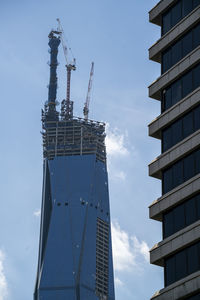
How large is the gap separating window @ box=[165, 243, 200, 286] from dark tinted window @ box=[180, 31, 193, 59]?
71.1 feet

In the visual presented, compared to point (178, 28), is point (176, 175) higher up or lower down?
lower down

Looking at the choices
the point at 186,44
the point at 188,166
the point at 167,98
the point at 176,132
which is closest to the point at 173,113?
the point at 176,132

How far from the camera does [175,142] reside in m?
84.6

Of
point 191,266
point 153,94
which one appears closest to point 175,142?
point 153,94

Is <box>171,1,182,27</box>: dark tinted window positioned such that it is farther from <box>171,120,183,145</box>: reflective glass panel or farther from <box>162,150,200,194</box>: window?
<box>162,150,200,194</box>: window

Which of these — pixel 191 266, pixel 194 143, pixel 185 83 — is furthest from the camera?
pixel 185 83

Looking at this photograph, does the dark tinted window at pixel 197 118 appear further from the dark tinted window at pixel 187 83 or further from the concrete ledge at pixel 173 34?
the concrete ledge at pixel 173 34

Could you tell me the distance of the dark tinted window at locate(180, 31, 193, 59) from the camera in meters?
87.3

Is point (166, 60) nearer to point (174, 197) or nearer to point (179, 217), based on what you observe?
point (174, 197)

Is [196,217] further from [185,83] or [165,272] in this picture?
[185,83]

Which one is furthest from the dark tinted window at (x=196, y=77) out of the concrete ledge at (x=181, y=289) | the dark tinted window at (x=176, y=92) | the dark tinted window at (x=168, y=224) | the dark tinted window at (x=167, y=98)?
the concrete ledge at (x=181, y=289)

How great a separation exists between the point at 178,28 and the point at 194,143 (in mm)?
14964

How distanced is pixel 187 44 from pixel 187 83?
4.72m

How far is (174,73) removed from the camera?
87.7 metres
